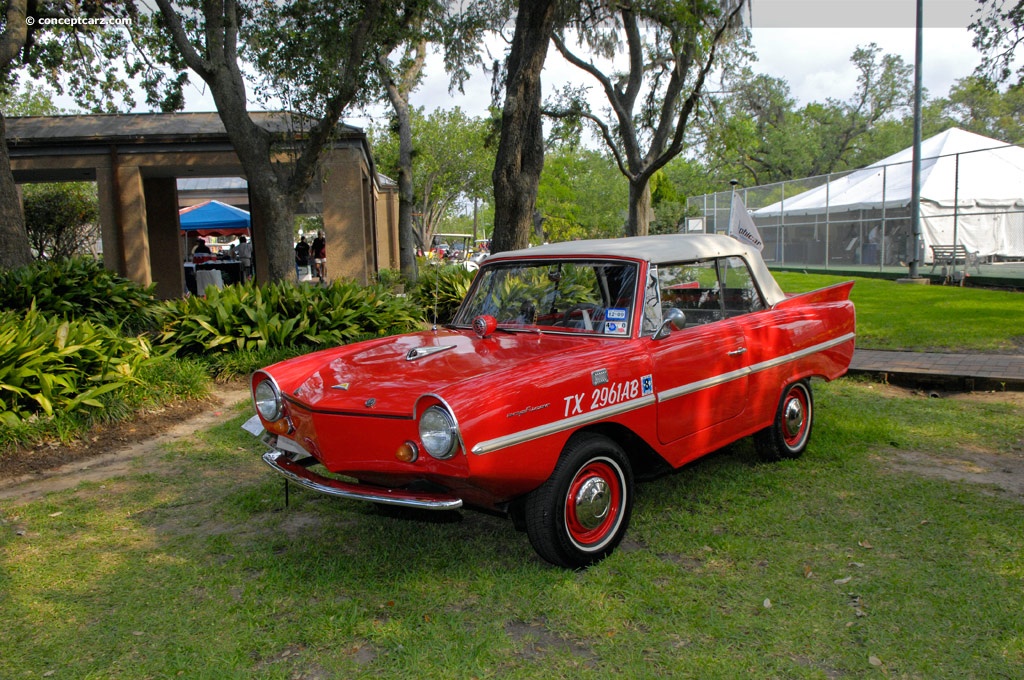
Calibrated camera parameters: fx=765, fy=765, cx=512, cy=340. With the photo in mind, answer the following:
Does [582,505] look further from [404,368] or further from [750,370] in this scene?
[750,370]

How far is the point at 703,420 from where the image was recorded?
14.8ft

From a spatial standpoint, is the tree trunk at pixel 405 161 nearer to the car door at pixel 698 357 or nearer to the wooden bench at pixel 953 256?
the wooden bench at pixel 953 256

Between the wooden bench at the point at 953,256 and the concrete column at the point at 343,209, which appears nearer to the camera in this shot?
the concrete column at the point at 343,209

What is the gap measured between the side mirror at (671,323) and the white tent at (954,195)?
15050 mm

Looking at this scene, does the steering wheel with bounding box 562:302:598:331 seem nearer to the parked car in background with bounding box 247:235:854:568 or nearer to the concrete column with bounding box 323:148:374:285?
the parked car in background with bounding box 247:235:854:568

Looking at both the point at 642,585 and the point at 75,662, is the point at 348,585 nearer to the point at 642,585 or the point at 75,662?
the point at 75,662

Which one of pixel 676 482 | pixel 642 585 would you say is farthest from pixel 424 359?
pixel 676 482

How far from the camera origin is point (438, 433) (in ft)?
11.1

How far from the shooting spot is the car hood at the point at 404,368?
368cm

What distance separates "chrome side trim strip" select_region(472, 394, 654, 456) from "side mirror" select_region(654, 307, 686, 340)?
38cm

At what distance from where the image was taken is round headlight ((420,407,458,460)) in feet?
11.0

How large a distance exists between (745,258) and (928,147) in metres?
24.2

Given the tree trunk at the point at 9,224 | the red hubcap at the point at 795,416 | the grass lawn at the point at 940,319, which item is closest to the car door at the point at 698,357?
the red hubcap at the point at 795,416

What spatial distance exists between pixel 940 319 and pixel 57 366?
437 inches
